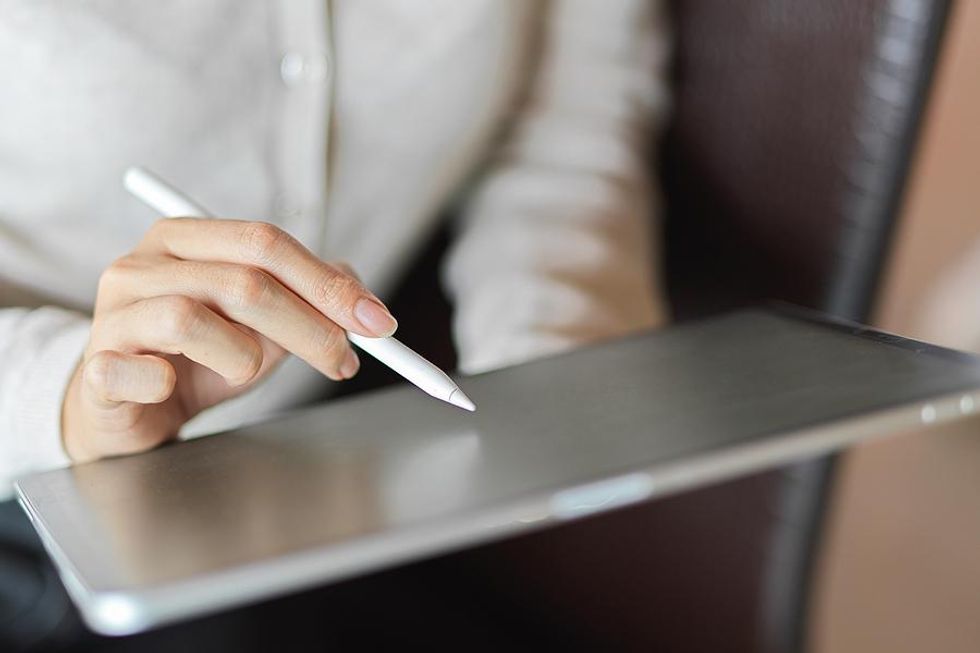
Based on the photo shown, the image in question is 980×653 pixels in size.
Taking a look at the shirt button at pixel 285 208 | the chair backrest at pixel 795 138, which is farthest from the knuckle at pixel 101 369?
the chair backrest at pixel 795 138

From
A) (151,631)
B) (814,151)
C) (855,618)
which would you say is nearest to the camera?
(814,151)

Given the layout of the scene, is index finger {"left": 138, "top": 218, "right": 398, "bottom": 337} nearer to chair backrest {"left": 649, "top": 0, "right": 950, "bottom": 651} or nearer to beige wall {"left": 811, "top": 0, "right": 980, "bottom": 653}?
chair backrest {"left": 649, "top": 0, "right": 950, "bottom": 651}

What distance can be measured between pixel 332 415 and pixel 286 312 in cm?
5

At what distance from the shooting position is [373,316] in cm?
37

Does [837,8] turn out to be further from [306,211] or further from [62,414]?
[62,414]

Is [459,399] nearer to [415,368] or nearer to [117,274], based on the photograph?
[415,368]

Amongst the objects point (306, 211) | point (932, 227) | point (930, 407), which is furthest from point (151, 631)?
point (932, 227)

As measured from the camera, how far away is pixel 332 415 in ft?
1.32

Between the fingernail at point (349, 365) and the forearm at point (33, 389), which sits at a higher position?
the fingernail at point (349, 365)

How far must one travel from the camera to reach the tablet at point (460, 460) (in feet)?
0.94

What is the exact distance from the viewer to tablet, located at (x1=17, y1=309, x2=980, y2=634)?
286mm

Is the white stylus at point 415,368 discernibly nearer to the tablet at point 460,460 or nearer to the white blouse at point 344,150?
the tablet at point 460,460

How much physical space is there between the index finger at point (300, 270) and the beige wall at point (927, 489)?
1.91 feet

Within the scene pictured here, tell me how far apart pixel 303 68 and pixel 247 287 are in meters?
0.22
